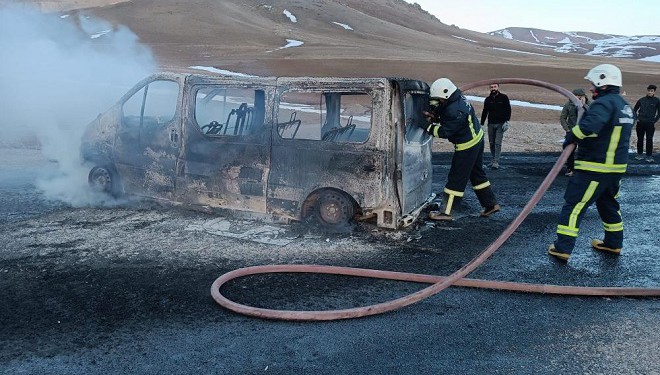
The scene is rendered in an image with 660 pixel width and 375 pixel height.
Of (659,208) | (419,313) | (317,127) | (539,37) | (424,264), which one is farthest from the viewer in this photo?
(539,37)

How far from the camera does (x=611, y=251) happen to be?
579 centimetres

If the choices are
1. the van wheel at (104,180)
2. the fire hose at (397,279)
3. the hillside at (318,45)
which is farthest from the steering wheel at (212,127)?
the hillside at (318,45)

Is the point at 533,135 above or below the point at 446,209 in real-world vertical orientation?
above

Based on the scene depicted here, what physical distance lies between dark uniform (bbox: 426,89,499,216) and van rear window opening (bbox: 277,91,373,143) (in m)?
0.94

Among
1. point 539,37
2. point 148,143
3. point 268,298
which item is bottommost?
point 268,298

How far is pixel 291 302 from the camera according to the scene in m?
4.47

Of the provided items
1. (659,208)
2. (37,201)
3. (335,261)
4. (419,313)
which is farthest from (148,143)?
(659,208)

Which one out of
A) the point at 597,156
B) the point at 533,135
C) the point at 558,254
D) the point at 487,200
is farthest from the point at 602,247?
the point at 533,135

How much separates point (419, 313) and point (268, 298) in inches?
50.4

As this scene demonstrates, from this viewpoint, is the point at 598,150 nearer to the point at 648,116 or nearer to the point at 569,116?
the point at 569,116

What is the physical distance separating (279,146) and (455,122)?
85.7 inches

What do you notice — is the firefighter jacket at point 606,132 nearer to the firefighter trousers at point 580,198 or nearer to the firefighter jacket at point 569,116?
the firefighter trousers at point 580,198

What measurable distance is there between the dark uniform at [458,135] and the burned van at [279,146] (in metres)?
0.27

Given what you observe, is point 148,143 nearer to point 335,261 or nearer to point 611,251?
point 335,261
